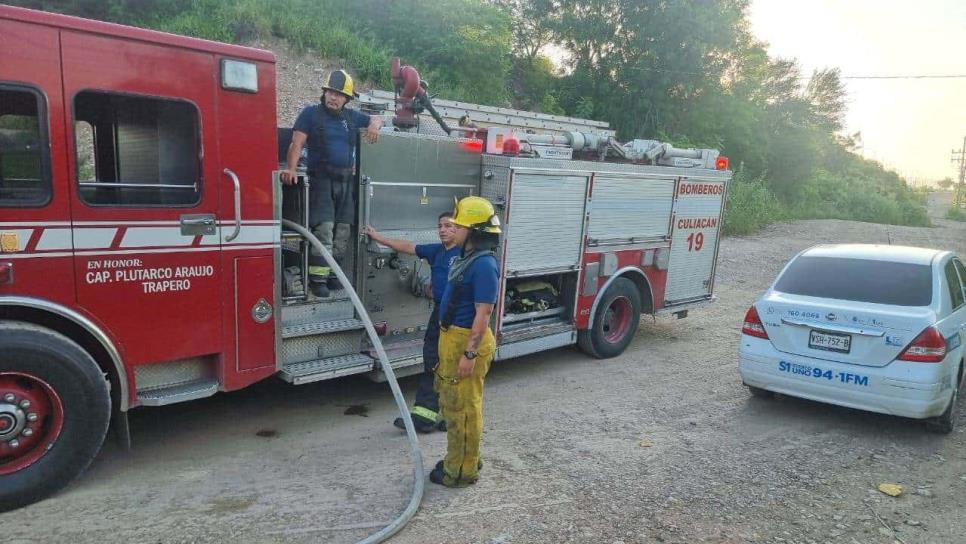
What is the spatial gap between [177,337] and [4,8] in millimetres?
2021

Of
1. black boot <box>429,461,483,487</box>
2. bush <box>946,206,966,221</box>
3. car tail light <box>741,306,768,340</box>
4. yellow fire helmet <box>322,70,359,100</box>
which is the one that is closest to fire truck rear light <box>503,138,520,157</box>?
yellow fire helmet <box>322,70,359,100</box>

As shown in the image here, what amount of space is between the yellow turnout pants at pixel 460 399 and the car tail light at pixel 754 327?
9.44ft

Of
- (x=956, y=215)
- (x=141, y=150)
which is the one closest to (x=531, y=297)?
(x=141, y=150)

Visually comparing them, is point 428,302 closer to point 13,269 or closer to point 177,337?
point 177,337

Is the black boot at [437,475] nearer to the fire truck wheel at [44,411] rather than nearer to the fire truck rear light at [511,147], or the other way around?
the fire truck wheel at [44,411]

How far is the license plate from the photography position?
215 inches

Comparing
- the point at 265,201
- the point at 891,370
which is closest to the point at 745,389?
the point at 891,370

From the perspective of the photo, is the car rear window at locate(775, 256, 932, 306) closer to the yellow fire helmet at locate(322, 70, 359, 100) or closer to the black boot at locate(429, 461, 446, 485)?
the black boot at locate(429, 461, 446, 485)

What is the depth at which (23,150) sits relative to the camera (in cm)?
370

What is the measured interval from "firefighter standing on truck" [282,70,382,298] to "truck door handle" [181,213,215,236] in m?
0.87

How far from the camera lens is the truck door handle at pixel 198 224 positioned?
4184 mm

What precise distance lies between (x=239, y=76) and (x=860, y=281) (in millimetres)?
5272

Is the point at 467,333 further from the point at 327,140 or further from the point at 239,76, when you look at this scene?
the point at 239,76

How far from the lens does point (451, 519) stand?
3.96m
